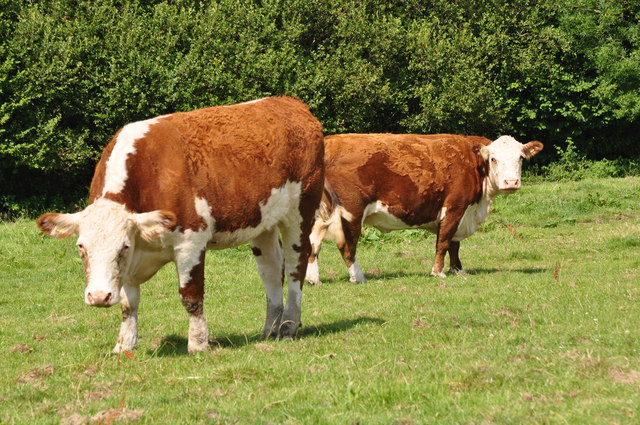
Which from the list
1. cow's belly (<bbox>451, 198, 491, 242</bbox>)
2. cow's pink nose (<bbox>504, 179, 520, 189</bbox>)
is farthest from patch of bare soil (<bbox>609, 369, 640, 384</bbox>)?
cow's belly (<bbox>451, 198, 491, 242</bbox>)

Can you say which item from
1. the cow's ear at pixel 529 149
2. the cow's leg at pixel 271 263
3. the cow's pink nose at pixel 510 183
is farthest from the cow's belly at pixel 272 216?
the cow's ear at pixel 529 149

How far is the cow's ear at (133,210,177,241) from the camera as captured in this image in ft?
25.8

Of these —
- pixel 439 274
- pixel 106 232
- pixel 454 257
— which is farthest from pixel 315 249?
pixel 106 232

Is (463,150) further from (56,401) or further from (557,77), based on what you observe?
(557,77)

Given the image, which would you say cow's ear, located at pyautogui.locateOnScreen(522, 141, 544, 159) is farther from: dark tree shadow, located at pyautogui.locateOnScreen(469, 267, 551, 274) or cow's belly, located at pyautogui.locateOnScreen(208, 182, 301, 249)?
cow's belly, located at pyautogui.locateOnScreen(208, 182, 301, 249)

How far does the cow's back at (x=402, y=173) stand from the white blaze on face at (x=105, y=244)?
6.87 meters

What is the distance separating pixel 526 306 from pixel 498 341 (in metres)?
2.35

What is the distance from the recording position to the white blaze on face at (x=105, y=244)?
25.5ft

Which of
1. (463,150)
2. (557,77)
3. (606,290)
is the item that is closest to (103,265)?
(606,290)

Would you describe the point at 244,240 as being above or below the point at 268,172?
below

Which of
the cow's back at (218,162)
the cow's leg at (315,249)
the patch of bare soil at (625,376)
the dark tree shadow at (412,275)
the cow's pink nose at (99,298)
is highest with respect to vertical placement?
the cow's back at (218,162)

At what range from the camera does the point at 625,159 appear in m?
39.0

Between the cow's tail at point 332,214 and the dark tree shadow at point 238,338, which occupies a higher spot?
the dark tree shadow at point 238,338

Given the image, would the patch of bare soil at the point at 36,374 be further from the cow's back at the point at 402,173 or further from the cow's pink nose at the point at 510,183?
the cow's pink nose at the point at 510,183
